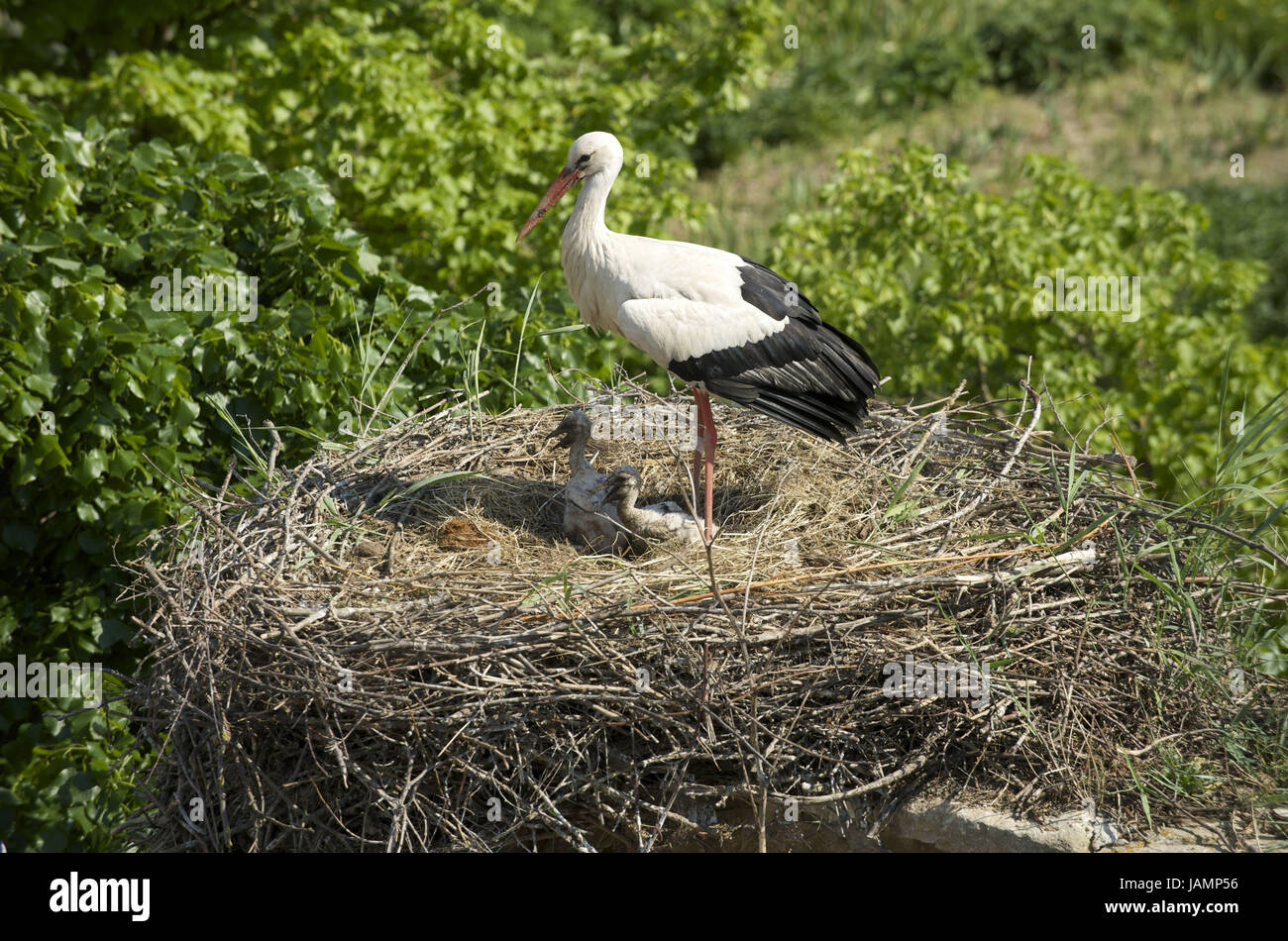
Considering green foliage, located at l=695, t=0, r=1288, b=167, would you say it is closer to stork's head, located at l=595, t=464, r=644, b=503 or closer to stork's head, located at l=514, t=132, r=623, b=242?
stork's head, located at l=514, t=132, r=623, b=242

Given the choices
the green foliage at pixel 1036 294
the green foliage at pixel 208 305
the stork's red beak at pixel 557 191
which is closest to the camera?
the stork's red beak at pixel 557 191

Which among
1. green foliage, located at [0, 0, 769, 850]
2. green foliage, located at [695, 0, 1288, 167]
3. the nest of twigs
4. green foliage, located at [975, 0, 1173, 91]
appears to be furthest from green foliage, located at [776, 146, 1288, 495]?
green foliage, located at [975, 0, 1173, 91]

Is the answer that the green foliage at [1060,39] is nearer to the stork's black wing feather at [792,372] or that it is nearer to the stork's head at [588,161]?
the stork's head at [588,161]

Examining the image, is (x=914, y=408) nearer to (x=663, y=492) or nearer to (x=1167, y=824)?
(x=663, y=492)

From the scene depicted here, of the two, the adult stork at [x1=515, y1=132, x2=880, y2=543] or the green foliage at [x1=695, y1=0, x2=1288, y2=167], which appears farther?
the green foliage at [x1=695, y1=0, x2=1288, y2=167]

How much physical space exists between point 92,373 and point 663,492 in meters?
2.94

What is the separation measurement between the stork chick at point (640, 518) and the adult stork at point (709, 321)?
0.32 feet

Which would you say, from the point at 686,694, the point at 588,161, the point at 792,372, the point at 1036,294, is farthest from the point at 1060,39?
the point at 686,694

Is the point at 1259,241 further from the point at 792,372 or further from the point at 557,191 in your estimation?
the point at 557,191

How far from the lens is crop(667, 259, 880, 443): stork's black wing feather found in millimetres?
5227

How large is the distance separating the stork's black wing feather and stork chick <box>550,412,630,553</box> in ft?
2.27

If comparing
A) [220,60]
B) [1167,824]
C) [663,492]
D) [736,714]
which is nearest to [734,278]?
[663,492]

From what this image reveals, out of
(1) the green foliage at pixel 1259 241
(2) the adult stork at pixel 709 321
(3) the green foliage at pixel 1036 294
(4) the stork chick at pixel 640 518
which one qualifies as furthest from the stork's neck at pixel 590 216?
(1) the green foliage at pixel 1259 241

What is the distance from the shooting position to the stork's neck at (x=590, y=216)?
5.49 metres
